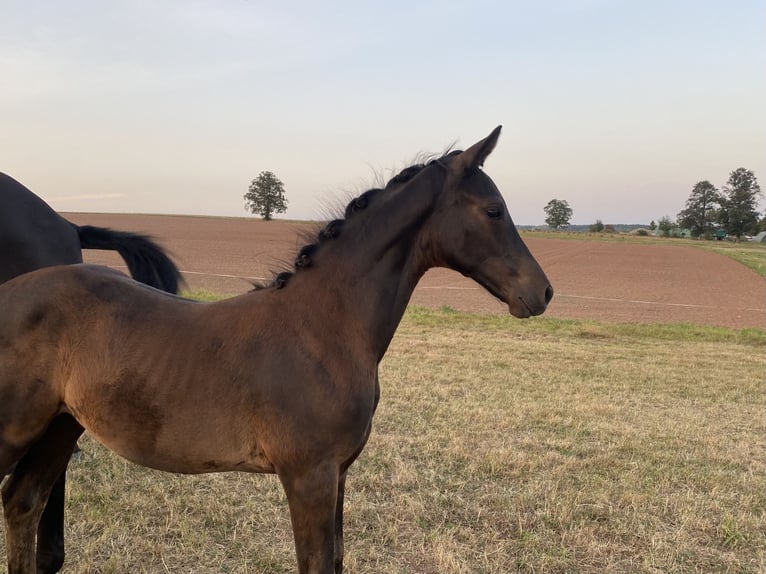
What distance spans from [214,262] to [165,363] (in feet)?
83.2

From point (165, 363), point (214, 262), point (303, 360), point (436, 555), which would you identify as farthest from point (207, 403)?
point (214, 262)

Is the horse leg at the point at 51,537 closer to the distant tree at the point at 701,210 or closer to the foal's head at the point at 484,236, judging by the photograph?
the foal's head at the point at 484,236

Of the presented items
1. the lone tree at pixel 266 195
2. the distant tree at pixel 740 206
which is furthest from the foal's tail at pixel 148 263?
the distant tree at pixel 740 206

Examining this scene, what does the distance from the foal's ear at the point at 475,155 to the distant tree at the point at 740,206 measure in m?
107

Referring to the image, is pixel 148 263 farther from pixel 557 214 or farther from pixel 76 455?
pixel 557 214

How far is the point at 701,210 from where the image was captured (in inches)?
3986

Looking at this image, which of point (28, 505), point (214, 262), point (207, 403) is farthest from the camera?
point (214, 262)

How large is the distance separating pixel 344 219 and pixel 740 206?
108421 millimetres

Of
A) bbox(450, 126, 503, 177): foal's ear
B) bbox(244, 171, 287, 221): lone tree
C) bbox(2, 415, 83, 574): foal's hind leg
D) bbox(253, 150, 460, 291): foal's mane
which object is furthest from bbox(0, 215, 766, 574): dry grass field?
bbox(244, 171, 287, 221): lone tree

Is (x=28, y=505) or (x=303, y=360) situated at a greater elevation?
(x=303, y=360)

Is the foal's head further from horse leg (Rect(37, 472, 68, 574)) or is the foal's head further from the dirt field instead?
horse leg (Rect(37, 472, 68, 574))

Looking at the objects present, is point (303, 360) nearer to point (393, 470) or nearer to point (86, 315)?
point (86, 315)

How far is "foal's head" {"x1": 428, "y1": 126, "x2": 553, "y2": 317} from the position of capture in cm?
230

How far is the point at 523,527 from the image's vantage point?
3898mm
